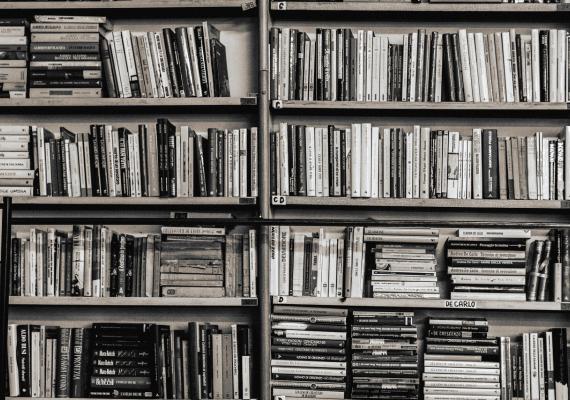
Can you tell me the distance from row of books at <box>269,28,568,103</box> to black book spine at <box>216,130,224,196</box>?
0.27 m

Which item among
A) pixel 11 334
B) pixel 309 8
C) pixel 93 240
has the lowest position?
pixel 11 334

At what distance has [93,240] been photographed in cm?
259

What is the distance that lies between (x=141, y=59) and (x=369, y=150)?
3.19ft

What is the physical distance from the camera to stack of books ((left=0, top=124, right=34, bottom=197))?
2617mm

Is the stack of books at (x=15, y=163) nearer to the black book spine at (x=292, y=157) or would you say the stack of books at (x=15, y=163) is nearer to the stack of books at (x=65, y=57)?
the stack of books at (x=65, y=57)

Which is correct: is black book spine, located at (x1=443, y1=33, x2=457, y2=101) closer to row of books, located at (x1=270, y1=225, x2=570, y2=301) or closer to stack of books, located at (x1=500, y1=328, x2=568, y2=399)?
row of books, located at (x1=270, y1=225, x2=570, y2=301)

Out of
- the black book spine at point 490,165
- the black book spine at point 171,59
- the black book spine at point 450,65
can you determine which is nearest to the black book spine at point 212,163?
the black book spine at point 171,59

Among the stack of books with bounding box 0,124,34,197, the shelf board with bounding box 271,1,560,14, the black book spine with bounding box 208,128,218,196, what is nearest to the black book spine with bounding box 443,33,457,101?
the shelf board with bounding box 271,1,560,14

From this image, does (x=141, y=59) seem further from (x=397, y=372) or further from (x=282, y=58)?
(x=397, y=372)

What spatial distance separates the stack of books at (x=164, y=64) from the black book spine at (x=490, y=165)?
1.05 meters

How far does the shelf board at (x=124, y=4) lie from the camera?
2654 millimetres

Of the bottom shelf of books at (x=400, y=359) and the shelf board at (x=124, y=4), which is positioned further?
the shelf board at (x=124, y=4)

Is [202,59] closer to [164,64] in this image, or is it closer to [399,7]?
[164,64]

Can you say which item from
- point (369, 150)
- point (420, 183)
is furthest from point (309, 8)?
point (420, 183)
